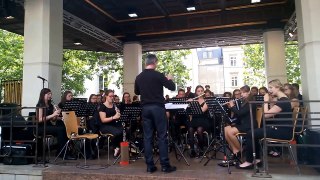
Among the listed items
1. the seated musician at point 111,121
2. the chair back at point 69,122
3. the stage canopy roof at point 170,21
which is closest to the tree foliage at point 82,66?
the stage canopy roof at point 170,21

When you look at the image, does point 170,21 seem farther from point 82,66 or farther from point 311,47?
point 82,66

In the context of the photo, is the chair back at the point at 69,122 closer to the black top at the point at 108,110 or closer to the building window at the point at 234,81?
the black top at the point at 108,110

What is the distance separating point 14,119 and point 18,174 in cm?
142

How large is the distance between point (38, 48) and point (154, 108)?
4351 mm

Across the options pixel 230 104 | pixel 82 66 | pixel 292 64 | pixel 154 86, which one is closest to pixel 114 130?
pixel 154 86

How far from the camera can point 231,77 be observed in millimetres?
41281

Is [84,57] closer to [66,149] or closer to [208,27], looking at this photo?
[208,27]

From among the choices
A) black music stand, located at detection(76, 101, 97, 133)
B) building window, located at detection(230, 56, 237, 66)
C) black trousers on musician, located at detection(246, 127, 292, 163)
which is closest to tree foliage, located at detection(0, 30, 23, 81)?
black music stand, located at detection(76, 101, 97, 133)

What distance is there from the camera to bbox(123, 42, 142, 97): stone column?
13.8 metres

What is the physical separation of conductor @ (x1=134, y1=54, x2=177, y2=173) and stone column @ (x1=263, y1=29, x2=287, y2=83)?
8418 mm

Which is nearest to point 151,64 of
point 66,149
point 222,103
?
point 222,103

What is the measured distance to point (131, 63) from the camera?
1397 cm

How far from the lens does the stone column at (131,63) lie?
13.8 metres

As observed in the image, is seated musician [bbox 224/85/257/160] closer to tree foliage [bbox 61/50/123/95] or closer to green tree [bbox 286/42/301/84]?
tree foliage [bbox 61/50/123/95]
